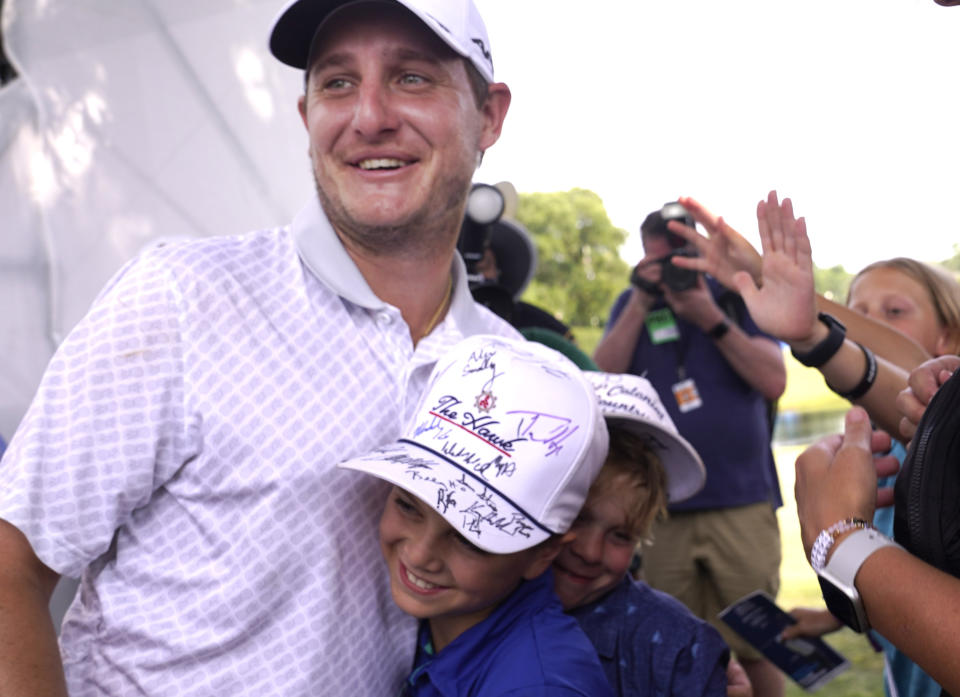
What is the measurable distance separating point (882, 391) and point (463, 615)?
1086 mm

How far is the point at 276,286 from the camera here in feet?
4.59

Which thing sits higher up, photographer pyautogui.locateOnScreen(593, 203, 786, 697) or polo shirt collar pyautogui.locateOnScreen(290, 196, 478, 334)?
polo shirt collar pyautogui.locateOnScreen(290, 196, 478, 334)

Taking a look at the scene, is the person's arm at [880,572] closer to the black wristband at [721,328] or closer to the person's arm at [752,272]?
the person's arm at [752,272]

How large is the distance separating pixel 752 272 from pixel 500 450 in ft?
3.82

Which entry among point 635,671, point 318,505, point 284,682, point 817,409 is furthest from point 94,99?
point 817,409

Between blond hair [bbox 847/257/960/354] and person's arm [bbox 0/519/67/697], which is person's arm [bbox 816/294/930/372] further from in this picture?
person's arm [bbox 0/519/67/697]

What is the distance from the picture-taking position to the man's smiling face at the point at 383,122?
1.46m

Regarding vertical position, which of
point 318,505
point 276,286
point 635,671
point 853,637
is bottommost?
point 853,637

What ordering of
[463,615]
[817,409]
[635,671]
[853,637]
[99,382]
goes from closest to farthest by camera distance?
[99,382]
[463,615]
[635,671]
[853,637]
[817,409]

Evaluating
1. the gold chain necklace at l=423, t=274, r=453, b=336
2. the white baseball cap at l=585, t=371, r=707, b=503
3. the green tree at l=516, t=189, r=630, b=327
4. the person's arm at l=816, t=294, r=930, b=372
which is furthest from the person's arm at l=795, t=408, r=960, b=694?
the green tree at l=516, t=189, r=630, b=327

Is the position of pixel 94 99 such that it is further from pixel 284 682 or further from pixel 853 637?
pixel 853 637

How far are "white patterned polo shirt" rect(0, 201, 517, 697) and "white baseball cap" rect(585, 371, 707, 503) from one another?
1.69 feet

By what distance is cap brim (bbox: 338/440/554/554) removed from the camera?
1.26m

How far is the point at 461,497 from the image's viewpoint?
4.23ft
